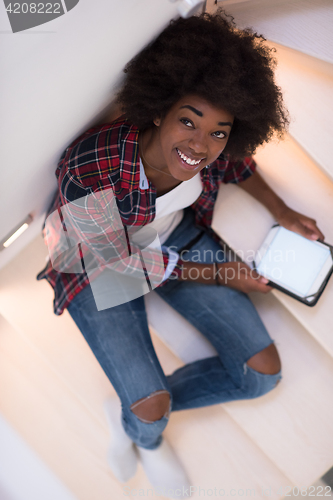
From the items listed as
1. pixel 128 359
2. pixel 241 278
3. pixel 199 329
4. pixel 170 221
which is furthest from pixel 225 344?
pixel 170 221

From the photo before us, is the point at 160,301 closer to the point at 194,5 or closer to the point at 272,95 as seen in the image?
the point at 272,95

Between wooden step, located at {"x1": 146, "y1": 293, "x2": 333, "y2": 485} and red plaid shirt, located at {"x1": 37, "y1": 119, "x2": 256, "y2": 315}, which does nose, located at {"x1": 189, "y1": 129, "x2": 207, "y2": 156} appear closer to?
red plaid shirt, located at {"x1": 37, "y1": 119, "x2": 256, "y2": 315}

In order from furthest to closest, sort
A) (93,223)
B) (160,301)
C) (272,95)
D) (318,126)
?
(160,301)
(318,126)
(93,223)
(272,95)

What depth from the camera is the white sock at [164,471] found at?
1.23 metres

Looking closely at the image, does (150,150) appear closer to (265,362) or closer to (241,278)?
(241,278)

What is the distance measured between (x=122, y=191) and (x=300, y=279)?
0.58 metres

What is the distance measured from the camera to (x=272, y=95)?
81 cm

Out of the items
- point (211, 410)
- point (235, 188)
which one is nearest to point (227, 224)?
point (235, 188)

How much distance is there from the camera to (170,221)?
113cm

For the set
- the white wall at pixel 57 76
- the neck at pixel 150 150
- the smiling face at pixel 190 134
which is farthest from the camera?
the neck at pixel 150 150

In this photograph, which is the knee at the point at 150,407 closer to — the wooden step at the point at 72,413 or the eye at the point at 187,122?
the wooden step at the point at 72,413

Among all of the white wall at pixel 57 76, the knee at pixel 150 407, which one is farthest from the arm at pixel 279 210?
the knee at pixel 150 407

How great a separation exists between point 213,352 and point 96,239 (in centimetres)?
63

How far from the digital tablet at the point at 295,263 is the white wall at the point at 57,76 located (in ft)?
2.07
